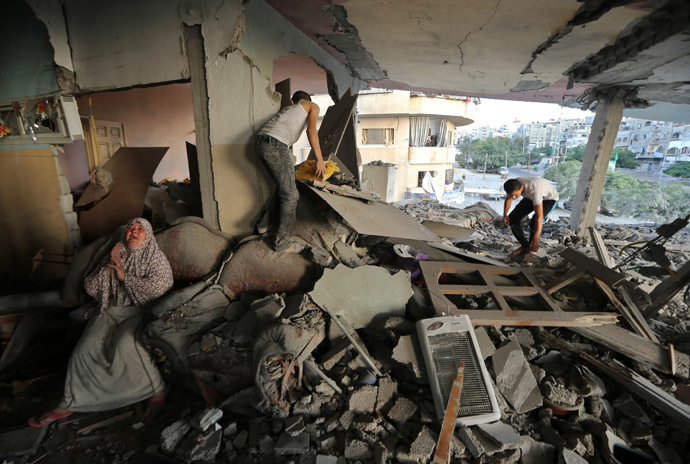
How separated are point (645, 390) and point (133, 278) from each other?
13.2ft

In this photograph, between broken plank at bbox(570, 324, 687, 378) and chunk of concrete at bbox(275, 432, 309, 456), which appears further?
broken plank at bbox(570, 324, 687, 378)

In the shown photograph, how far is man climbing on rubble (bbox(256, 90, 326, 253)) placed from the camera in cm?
307

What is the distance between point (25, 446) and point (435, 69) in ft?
23.0

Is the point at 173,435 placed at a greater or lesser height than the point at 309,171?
lesser

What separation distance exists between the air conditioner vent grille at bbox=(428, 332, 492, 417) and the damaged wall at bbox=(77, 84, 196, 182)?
7834 millimetres

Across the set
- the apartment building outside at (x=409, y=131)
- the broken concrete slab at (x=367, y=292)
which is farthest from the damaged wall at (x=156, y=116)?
the apartment building outside at (x=409, y=131)

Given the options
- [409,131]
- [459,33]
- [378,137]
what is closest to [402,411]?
[459,33]

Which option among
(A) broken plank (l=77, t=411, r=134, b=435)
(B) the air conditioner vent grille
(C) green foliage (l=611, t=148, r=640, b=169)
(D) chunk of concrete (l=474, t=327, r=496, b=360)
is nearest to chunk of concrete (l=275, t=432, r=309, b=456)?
(B) the air conditioner vent grille

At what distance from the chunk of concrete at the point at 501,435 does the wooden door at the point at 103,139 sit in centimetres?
749

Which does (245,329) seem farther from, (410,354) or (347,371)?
(410,354)

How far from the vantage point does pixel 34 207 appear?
159 inches

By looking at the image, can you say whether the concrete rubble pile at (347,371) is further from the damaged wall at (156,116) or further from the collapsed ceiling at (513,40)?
the damaged wall at (156,116)

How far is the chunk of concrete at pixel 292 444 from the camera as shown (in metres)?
1.84

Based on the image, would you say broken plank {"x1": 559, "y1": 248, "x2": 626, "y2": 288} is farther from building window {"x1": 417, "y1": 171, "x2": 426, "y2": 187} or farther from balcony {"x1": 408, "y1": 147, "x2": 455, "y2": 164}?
building window {"x1": 417, "y1": 171, "x2": 426, "y2": 187}
